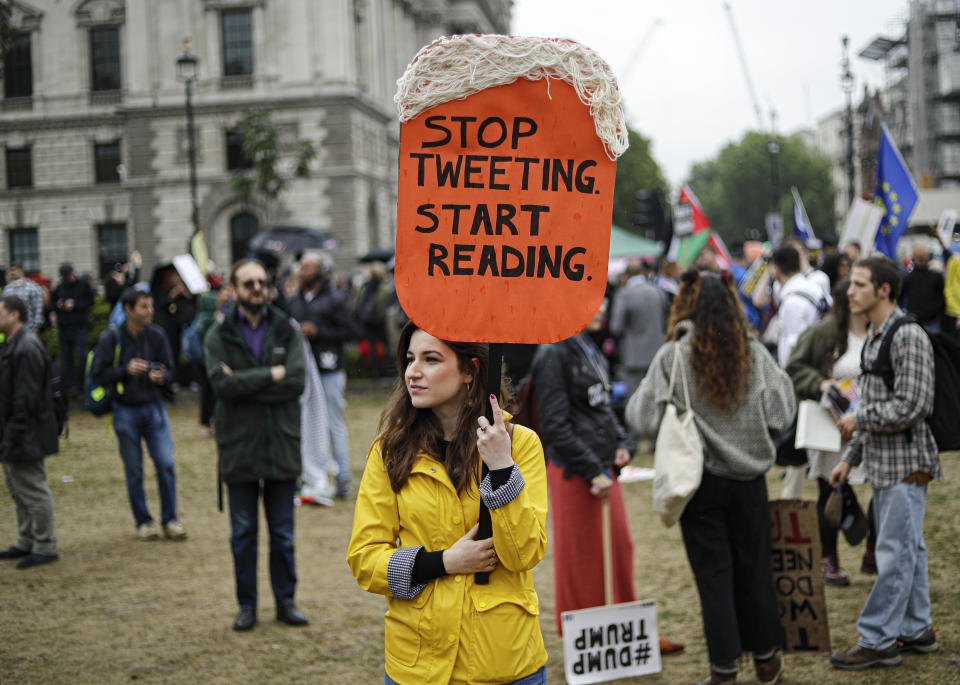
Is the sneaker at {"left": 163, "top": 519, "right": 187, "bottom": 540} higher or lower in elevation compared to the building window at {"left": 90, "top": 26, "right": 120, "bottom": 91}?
lower

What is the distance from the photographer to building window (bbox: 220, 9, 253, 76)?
46906 mm

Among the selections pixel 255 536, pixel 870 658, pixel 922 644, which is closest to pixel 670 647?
pixel 870 658

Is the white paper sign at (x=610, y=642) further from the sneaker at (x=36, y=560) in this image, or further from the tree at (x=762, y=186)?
the tree at (x=762, y=186)

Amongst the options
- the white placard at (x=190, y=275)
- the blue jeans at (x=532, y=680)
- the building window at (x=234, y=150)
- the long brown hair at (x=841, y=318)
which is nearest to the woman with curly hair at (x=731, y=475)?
the long brown hair at (x=841, y=318)

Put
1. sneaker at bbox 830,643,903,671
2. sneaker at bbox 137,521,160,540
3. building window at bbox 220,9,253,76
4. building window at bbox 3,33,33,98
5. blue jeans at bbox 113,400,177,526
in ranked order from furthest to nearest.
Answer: building window at bbox 3,33,33,98, building window at bbox 220,9,253,76, sneaker at bbox 137,521,160,540, blue jeans at bbox 113,400,177,526, sneaker at bbox 830,643,903,671

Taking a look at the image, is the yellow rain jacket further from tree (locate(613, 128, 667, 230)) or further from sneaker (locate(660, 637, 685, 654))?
tree (locate(613, 128, 667, 230))

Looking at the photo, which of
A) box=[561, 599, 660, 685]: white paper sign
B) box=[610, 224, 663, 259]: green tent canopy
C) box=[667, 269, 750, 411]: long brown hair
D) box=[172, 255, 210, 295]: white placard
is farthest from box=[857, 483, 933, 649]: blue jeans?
box=[610, 224, 663, 259]: green tent canopy

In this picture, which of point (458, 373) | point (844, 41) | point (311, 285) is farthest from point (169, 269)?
point (844, 41)

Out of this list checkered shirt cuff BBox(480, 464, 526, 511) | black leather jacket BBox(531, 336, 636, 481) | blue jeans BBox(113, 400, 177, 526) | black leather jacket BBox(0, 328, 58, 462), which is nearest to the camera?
checkered shirt cuff BBox(480, 464, 526, 511)

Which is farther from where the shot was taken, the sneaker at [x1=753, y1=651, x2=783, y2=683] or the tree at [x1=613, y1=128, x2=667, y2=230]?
the tree at [x1=613, y1=128, x2=667, y2=230]

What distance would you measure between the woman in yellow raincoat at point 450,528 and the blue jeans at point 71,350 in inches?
631

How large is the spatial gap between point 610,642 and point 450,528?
246 cm

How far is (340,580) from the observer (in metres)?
7.55

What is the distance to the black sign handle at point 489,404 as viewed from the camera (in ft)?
9.70
